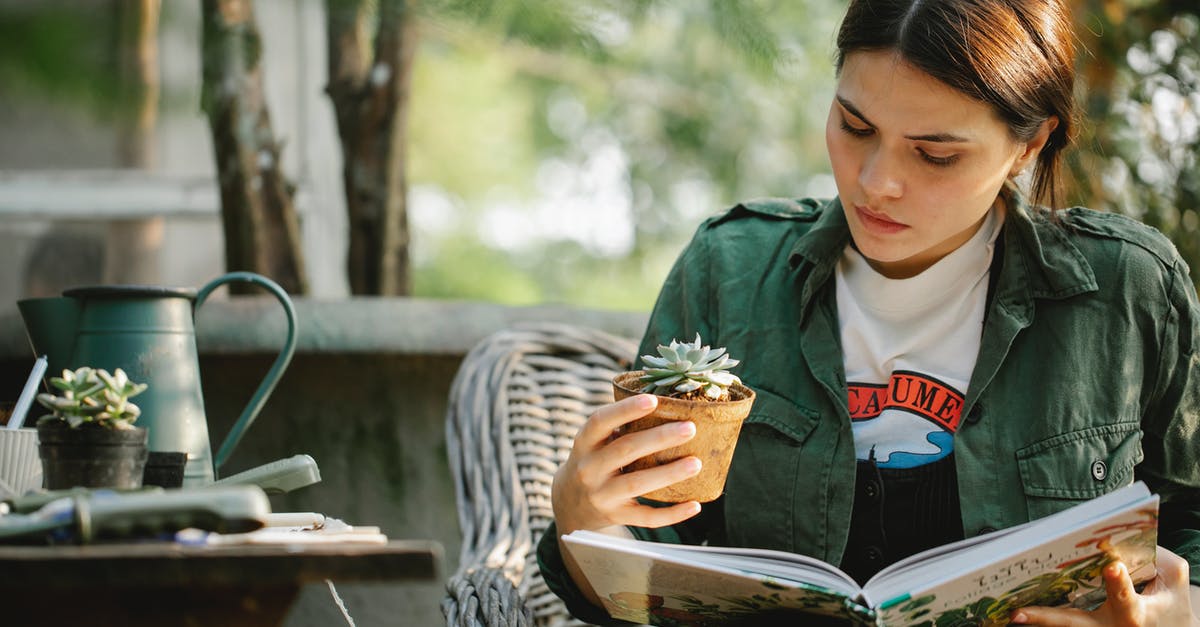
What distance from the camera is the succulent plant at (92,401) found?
1.02 metres

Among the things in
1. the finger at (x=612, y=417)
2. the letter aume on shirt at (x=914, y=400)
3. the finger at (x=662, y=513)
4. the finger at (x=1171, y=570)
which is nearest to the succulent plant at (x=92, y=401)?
the finger at (x=612, y=417)

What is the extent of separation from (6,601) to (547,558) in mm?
848

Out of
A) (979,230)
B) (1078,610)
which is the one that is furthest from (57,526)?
(979,230)

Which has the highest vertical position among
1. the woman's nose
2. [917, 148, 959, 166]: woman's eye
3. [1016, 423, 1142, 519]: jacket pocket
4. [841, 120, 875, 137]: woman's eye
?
[841, 120, 875, 137]: woman's eye

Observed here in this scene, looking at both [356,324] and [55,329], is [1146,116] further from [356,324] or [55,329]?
[55,329]

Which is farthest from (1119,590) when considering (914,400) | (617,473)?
(617,473)

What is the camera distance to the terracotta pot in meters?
1.28

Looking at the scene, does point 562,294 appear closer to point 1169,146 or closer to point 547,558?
point 1169,146

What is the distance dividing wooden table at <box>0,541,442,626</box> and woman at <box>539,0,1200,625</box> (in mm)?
563

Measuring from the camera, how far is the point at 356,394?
2.30m

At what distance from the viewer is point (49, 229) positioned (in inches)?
138

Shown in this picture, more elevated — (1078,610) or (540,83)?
(540,83)

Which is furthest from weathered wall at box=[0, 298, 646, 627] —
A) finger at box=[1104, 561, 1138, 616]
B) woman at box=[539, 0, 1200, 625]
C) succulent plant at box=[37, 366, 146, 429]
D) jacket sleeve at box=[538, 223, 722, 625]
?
finger at box=[1104, 561, 1138, 616]

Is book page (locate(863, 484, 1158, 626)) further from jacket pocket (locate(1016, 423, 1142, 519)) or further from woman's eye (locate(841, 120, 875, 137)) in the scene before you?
woman's eye (locate(841, 120, 875, 137))
